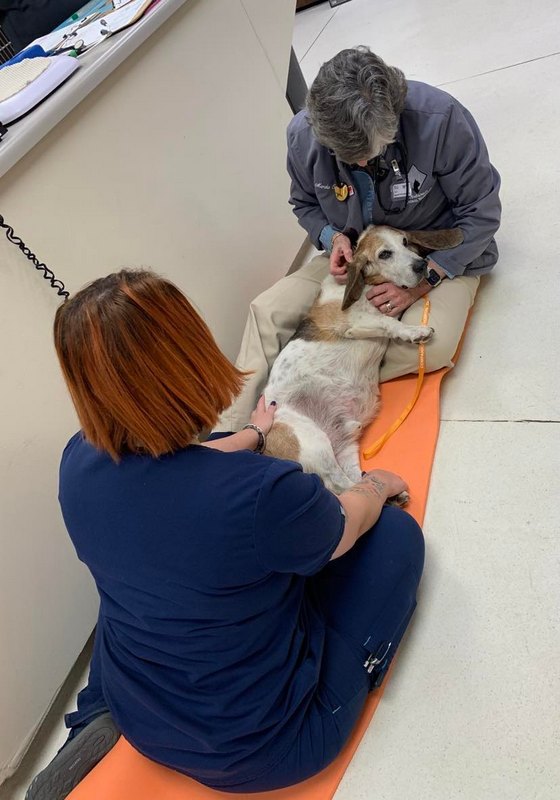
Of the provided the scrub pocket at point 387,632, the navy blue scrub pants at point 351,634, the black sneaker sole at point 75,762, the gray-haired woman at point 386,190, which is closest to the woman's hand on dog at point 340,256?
the gray-haired woman at point 386,190

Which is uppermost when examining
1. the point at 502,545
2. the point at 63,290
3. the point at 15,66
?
the point at 15,66

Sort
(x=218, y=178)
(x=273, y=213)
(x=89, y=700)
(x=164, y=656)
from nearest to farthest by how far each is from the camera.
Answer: (x=164, y=656)
(x=89, y=700)
(x=218, y=178)
(x=273, y=213)

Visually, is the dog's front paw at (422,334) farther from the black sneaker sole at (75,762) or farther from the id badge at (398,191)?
the black sneaker sole at (75,762)

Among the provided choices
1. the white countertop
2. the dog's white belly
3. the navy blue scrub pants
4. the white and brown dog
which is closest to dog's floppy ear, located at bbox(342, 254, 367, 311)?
the white and brown dog

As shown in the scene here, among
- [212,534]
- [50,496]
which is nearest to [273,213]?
[50,496]

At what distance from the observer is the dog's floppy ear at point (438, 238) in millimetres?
2256

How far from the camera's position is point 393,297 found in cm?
236

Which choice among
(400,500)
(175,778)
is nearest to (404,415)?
(400,500)

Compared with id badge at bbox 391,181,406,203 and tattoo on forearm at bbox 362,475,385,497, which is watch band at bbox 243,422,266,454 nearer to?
tattoo on forearm at bbox 362,475,385,497

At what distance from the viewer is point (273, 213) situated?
297 cm

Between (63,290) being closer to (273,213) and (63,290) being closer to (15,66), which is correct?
(15,66)

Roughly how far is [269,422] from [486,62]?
3.24 meters

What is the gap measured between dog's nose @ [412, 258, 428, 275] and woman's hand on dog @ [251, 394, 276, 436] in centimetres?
77

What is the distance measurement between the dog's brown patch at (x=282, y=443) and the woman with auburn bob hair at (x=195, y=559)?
1.80 feet
